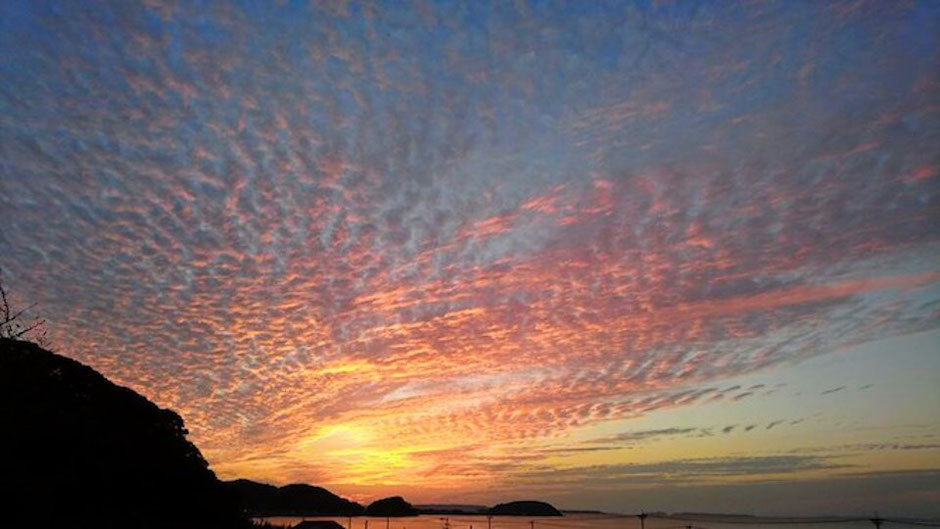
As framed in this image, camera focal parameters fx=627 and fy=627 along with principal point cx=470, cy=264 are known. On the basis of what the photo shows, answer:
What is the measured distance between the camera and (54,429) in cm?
2848

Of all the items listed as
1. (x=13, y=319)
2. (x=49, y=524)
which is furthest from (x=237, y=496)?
(x=13, y=319)

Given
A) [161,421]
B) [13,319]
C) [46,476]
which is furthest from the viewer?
[161,421]

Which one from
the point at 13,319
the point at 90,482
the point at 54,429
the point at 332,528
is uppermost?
the point at 13,319

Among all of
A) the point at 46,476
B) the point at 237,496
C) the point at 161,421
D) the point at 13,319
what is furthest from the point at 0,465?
the point at 237,496

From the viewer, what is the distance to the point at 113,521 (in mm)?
27266

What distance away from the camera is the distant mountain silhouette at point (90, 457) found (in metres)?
24.7

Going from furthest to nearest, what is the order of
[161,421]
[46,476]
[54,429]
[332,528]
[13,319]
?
[332,528] → [161,421] → [54,429] → [46,476] → [13,319]

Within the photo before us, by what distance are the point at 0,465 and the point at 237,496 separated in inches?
744

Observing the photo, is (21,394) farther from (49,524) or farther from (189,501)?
(189,501)

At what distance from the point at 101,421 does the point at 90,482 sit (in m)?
4.96

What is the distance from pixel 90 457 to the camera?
29703 millimetres

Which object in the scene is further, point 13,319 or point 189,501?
point 189,501

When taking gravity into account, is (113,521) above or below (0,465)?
below

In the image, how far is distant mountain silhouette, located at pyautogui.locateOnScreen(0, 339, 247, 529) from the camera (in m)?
24.7
